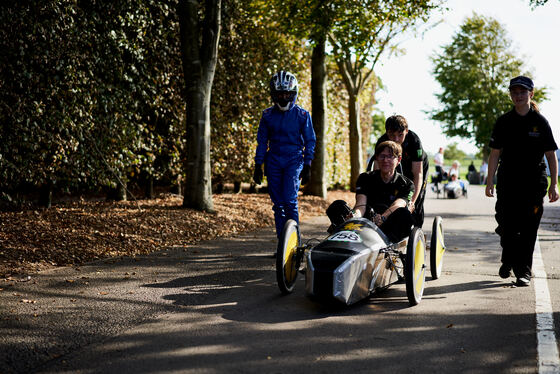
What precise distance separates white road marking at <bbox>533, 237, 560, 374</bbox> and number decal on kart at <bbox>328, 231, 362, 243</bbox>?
1.62 meters

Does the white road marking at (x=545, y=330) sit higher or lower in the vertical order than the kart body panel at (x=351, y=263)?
lower

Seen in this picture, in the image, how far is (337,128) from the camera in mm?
21484

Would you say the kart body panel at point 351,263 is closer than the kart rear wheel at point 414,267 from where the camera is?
Yes

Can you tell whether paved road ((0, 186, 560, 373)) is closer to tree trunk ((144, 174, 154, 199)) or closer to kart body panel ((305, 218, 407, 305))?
kart body panel ((305, 218, 407, 305))

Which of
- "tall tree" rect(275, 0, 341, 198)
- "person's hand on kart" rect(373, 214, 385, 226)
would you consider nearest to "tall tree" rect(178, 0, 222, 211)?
"tall tree" rect(275, 0, 341, 198)

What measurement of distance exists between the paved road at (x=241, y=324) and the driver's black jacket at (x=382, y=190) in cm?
92

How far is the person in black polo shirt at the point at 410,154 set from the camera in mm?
6836

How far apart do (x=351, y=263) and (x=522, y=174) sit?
8.56ft

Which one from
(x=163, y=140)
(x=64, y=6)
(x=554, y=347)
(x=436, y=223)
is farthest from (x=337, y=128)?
(x=554, y=347)

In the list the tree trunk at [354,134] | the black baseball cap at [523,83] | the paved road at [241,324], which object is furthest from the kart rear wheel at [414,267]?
the tree trunk at [354,134]

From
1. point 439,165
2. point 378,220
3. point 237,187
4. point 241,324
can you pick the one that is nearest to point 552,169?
point 378,220

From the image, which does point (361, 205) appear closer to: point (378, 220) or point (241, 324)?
point (378, 220)

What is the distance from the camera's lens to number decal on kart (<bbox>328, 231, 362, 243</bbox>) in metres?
5.11

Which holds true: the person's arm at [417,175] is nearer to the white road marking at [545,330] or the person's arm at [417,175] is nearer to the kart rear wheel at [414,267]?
the kart rear wheel at [414,267]
